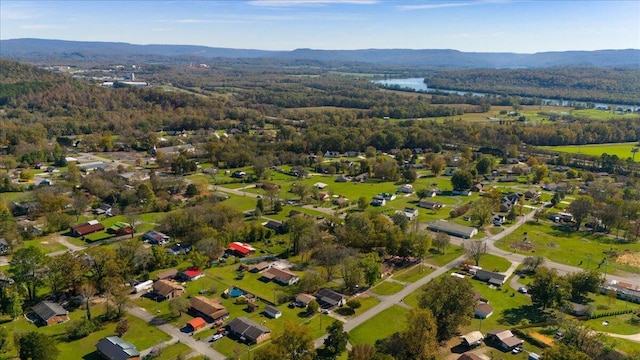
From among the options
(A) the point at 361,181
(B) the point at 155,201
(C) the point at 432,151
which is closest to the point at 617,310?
(A) the point at 361,181

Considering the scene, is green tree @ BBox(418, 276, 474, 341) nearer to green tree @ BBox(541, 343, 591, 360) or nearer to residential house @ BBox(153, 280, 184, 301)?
green tree @ BBox(541, 343, 591, 360)

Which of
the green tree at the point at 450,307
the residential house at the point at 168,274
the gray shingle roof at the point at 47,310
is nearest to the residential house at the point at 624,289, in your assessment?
the green tree at the point at 450,307

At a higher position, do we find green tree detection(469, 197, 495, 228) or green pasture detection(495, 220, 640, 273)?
green tree detection(469, 197, 495, 228)

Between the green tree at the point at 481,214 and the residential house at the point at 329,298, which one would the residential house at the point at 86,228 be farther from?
the green tree at the point at 481,214

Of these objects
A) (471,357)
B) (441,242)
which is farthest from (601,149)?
(471,357)

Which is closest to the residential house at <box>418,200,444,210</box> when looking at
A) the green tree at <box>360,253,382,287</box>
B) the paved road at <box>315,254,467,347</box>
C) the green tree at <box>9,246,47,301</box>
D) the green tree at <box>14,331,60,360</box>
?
the paved road at <box>315,254,467,347</box>

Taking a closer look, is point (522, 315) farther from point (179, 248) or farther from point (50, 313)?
point (50, 313)
